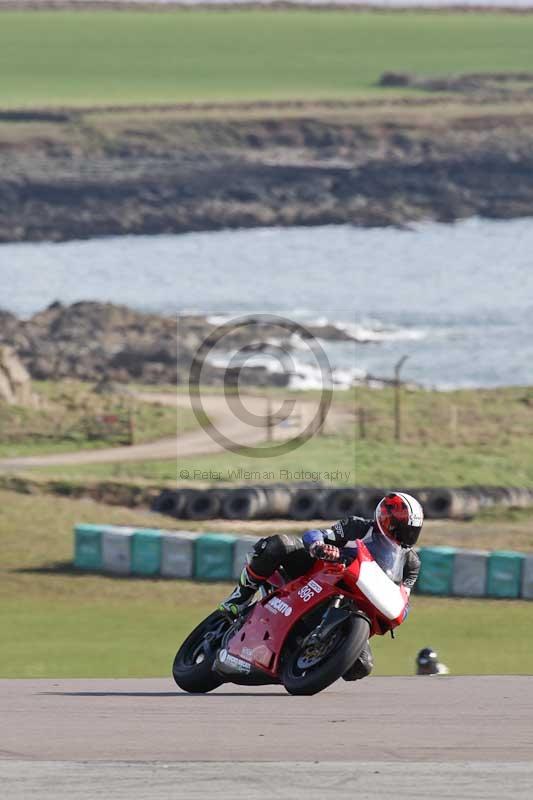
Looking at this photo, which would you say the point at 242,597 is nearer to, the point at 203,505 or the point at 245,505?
the point at 245,505

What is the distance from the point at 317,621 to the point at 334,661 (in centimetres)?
51

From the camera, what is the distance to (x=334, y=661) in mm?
11812

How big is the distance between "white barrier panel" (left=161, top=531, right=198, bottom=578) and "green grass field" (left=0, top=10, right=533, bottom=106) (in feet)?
353

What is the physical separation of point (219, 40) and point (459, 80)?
2791 centimetres

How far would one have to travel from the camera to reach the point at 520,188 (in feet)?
392

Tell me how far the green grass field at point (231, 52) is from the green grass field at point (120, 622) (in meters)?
106

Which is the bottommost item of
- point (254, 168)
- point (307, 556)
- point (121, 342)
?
point (121, 342)

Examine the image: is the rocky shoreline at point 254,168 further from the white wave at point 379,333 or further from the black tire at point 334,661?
the black tire at point 334,661

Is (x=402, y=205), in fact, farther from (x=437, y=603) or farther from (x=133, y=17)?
(x=437, y=603)

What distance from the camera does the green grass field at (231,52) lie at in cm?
14088

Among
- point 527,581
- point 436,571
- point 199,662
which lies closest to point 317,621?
point 199,662

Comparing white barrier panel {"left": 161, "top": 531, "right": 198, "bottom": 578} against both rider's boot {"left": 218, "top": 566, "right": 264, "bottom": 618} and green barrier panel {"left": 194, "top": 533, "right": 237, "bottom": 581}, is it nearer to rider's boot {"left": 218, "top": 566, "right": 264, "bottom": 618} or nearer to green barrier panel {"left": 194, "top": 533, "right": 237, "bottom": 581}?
green barrier panel {"left": 194, "top": 533, "right": 237, "bottom": 581}

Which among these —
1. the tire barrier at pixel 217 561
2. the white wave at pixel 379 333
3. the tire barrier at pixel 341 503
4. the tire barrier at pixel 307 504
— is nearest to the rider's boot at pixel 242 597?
the tire barrier at pixel 217 561

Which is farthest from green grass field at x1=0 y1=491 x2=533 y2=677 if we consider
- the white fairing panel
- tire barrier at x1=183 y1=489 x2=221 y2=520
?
the white fairing panel
